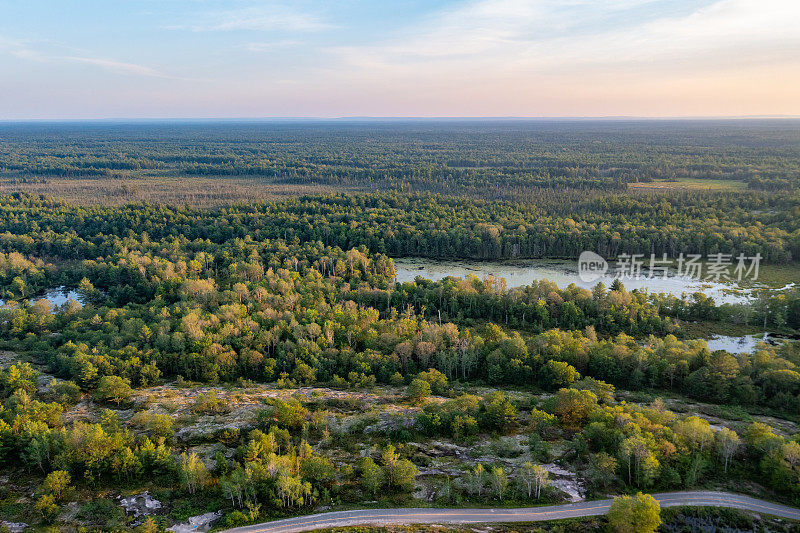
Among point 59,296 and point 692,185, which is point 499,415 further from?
point 692,185

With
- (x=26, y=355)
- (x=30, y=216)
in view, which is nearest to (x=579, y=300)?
(x=26, y=355)

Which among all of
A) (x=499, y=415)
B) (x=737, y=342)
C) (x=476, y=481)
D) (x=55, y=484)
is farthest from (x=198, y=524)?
(x=737, y=342)

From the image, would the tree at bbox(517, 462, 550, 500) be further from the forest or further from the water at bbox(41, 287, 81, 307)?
the water at bbox(41, 287, 81, 307)

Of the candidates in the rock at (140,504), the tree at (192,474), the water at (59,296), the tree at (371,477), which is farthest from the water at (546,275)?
the rock at (140,504)

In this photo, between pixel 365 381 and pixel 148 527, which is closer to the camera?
pixel 148 527

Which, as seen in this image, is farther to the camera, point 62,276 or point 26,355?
point 62,276

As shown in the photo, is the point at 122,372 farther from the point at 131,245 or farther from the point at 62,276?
the point at 131,245
